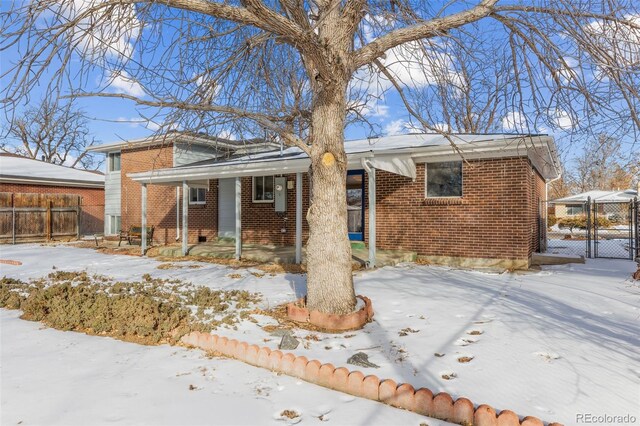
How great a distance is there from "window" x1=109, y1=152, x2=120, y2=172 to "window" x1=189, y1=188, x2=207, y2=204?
5.84 meters

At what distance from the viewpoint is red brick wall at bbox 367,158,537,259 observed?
9.48m

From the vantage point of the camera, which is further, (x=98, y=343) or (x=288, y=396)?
(x=98, y=343)

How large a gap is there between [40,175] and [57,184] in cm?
88

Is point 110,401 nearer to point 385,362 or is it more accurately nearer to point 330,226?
point 385,362

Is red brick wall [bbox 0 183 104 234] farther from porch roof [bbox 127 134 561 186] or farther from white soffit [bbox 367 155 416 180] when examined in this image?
white soffit [bbox 367 155 416 180]

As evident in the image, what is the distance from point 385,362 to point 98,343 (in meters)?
3.25

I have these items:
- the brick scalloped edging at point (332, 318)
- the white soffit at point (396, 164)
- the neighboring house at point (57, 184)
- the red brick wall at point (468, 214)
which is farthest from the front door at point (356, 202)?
the neighboring house at point (57, 184)

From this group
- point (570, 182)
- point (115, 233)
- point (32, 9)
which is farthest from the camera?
point (570, 182)

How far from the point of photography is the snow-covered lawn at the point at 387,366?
113 inches

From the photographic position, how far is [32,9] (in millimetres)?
4250

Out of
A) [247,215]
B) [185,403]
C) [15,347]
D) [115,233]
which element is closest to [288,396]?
[185,403]

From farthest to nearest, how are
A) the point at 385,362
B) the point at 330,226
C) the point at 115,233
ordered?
1. the point at 115,233
2. the point at 330,226
3. the point at 385,362

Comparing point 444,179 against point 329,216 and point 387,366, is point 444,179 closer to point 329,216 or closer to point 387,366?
point 329,216

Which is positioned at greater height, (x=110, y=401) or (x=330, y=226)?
(x=330, y=226)
